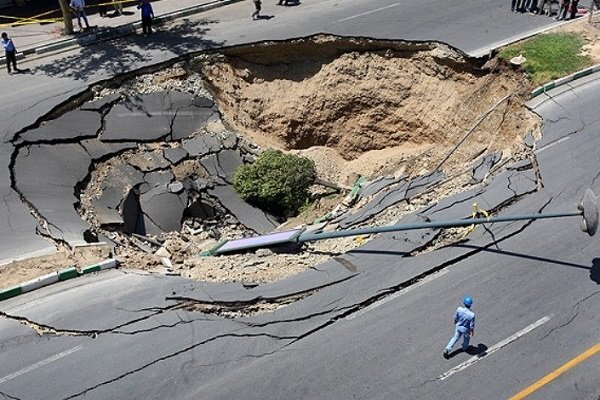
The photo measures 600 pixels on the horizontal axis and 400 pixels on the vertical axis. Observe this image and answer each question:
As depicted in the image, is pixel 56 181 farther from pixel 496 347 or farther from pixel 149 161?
pixel 496 347

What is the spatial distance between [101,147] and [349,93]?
302 inches

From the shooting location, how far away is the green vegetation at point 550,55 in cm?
1750

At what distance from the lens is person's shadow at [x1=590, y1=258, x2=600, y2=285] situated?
38.1 feet

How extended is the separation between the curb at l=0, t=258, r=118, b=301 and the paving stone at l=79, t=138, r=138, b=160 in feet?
15.3

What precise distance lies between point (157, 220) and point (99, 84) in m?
4.58

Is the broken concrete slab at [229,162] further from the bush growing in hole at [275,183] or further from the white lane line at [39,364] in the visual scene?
the white lane line at [39,364]

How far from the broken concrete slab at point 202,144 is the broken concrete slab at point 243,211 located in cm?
117

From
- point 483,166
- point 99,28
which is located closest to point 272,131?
point 99,28

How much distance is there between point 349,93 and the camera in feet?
65.1

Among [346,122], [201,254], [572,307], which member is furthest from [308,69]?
[572,307]

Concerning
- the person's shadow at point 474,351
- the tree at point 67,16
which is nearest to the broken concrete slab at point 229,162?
the tree at point 67,16

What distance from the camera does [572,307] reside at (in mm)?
11055

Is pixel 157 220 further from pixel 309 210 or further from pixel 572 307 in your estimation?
pixel 572 307

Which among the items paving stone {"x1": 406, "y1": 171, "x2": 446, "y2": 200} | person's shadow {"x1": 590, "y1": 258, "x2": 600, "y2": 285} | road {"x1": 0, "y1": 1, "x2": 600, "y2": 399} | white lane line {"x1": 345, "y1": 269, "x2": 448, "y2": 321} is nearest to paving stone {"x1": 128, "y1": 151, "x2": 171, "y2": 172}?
road {"x1": 0, "y1": 1, "x2": 600, "y2": 399}
